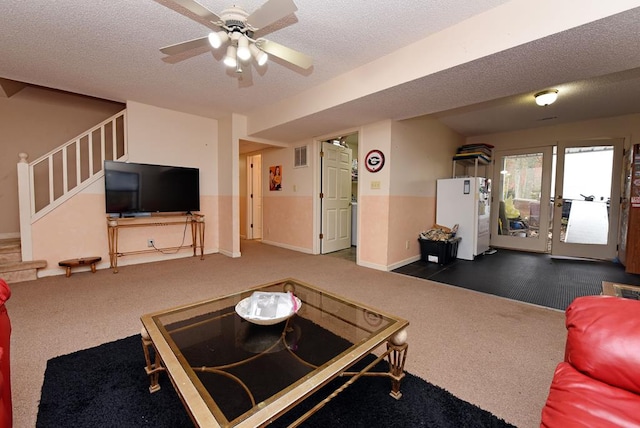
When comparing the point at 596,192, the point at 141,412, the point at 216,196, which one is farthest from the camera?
the point at 216,196

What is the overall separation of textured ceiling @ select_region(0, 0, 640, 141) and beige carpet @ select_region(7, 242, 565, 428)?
2061 millimetres

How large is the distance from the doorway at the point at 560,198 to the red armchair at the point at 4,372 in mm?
6519

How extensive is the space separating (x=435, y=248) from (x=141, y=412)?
155 inches

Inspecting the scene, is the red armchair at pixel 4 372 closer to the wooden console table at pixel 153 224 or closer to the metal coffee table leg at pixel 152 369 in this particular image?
the metal coffee table leg at pixel 152 369

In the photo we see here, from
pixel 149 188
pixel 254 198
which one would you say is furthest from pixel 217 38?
pixel 254 198

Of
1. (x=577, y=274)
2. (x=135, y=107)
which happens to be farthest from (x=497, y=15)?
(x=135, y=107)

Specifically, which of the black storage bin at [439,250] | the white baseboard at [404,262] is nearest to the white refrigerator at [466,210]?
the black storage bin at [439,250]

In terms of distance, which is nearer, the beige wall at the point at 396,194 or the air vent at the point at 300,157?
the beige wall at the point at 396,194

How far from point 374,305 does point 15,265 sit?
4.14m

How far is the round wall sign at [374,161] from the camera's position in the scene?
3795 mm

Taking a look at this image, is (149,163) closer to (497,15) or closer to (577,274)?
(497,15)

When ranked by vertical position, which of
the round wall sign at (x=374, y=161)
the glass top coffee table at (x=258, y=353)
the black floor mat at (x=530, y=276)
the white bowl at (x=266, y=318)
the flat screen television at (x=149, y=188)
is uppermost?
the round wall sign at (x=374, y=161)

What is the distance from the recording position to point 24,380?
147cm

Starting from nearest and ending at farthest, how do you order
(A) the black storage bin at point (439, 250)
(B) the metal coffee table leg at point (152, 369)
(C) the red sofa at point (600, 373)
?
(C) the red sofa at point (600, 373), (B) the metal coffee table leg at point (152, 369), (A) the black storage bin at point (439, 250)
